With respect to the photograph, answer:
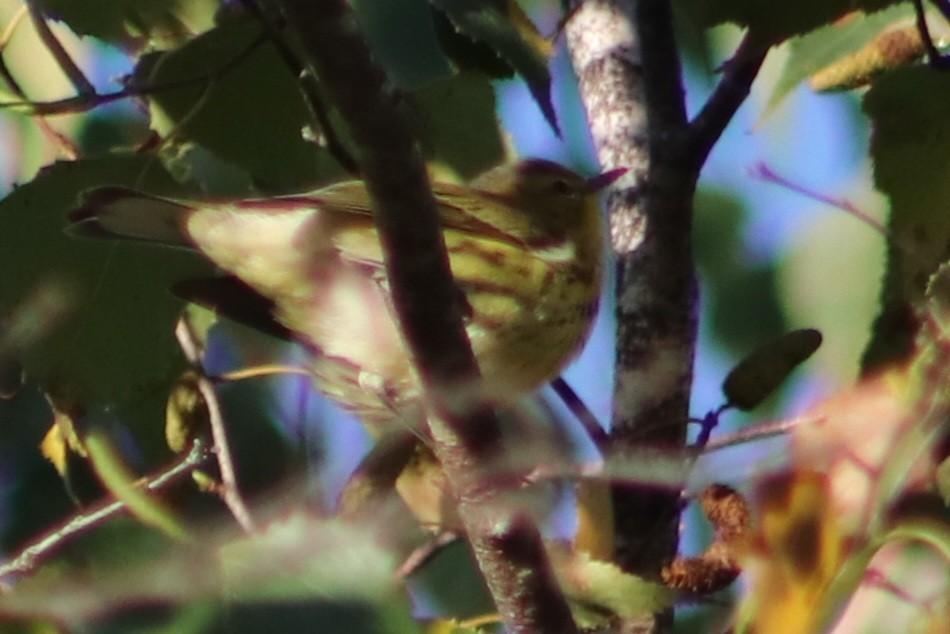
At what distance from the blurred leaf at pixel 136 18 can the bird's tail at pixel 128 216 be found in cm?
15

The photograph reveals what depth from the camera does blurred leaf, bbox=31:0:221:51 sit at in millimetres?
1339

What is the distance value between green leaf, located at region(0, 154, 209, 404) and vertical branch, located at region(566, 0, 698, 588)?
472 millimetres

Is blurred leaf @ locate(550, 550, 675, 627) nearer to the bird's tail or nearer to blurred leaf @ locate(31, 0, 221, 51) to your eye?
the bird's tail

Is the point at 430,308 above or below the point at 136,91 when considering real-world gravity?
below

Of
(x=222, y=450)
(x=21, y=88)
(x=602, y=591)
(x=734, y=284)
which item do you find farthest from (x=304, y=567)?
(x=734, y=284)

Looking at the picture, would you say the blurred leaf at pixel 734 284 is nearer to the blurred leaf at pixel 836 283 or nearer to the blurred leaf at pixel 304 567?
the blurred leaf at pixel 836 283

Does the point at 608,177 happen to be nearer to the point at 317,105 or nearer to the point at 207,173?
the point at 207,173

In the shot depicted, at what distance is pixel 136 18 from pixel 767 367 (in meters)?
0.69

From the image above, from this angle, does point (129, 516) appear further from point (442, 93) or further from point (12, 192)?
point (442, 93)

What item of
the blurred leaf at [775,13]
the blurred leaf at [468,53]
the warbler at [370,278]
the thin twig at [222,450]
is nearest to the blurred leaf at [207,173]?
the warbler at [370,278]

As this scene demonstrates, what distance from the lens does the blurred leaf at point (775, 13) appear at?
106cm

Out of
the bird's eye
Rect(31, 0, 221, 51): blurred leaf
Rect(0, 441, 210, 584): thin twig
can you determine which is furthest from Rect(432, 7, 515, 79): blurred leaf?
the bird's eye

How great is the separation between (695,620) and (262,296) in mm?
674

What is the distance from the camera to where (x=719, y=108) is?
1.52 metres
